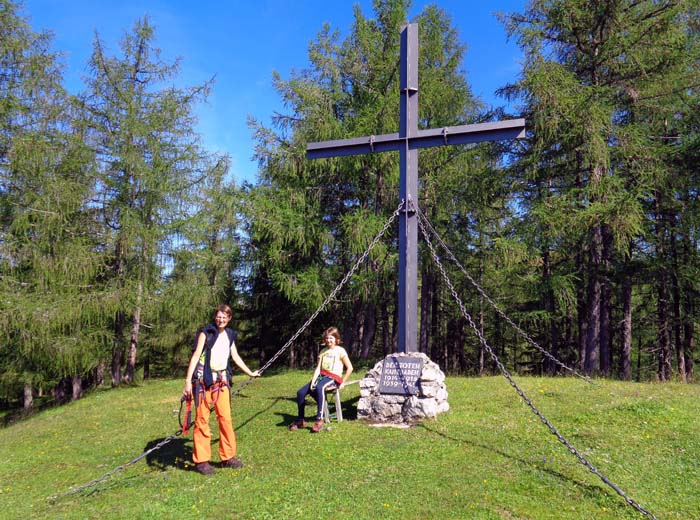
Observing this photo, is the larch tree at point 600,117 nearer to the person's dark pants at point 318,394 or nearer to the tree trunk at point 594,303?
the tree trunk at point 594,303

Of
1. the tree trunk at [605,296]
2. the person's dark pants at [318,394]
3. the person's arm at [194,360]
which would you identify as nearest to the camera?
the person's arm at [194,360]

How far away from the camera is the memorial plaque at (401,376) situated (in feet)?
23.4

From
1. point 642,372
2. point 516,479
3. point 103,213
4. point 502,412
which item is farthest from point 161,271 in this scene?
point 642,372

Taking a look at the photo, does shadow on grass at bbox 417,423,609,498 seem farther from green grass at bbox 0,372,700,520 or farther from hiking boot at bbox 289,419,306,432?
hiking boot at bbox 289,419,306,432

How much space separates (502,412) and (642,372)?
17510 mm

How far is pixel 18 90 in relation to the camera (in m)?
12.9

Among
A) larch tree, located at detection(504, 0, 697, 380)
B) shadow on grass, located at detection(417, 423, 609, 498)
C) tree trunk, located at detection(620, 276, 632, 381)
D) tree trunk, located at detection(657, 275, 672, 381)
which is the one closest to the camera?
shadow on grass, located at detection(417, 423, 609, 498)

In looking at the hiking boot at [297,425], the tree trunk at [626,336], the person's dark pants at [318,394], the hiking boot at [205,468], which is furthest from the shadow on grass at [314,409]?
the tree trunk at [626,336]

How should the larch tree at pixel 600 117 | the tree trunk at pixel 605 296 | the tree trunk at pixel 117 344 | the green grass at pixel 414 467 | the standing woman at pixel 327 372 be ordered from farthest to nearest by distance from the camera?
the tree trunk at pixel 117 344, the tree trunk at pixel 605 296, the larch tree at pixel 600 117, the standing woman at pixel 327 372, the green grass at pixel 414 467

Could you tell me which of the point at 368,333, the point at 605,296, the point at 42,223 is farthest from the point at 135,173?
the point at 605,296

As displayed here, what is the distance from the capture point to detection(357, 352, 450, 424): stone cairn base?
7031mm

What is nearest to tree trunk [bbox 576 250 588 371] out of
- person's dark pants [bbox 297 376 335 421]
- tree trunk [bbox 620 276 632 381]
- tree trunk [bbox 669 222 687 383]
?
tree trunk [bbox 620 276 632 381]

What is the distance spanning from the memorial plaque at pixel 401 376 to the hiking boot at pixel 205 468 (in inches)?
100

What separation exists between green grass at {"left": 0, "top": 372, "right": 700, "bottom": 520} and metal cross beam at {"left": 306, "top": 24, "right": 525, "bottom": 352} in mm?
1554
